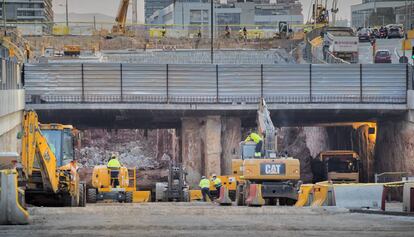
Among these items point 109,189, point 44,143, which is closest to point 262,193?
point 109,189

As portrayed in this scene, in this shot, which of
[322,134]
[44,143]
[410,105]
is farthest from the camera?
[322,134]

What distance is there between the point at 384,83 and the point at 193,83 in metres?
9.73

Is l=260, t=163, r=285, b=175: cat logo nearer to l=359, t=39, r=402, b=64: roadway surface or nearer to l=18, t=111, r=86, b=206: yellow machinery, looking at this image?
l=18, t=111, r=86, b=206: yellow machinery

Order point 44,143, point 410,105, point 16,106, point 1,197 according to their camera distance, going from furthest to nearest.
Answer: point 410,105
point 16,106
point 44,143
point 1,197

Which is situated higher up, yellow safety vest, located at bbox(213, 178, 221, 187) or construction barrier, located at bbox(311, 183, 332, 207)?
construction barrier, located at bbox(311, 183, 332, 207)

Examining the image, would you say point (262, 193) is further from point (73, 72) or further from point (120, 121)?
point (120, 121)

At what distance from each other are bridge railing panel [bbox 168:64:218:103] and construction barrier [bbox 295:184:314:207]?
64.6 ft

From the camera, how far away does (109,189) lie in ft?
138

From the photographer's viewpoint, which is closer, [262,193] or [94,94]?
[262,193]

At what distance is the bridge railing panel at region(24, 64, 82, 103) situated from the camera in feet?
194

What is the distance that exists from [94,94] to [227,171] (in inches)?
314

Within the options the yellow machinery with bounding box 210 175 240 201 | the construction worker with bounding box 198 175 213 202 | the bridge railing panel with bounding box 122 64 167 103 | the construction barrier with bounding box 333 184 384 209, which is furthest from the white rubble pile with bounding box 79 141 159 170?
the construction barrier with bounding box 333 184 384 209

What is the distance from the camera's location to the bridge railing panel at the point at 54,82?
59219 mm

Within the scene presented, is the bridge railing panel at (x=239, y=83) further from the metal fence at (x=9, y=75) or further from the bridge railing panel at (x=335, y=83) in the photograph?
the metal fence at (x=9, y=75)
